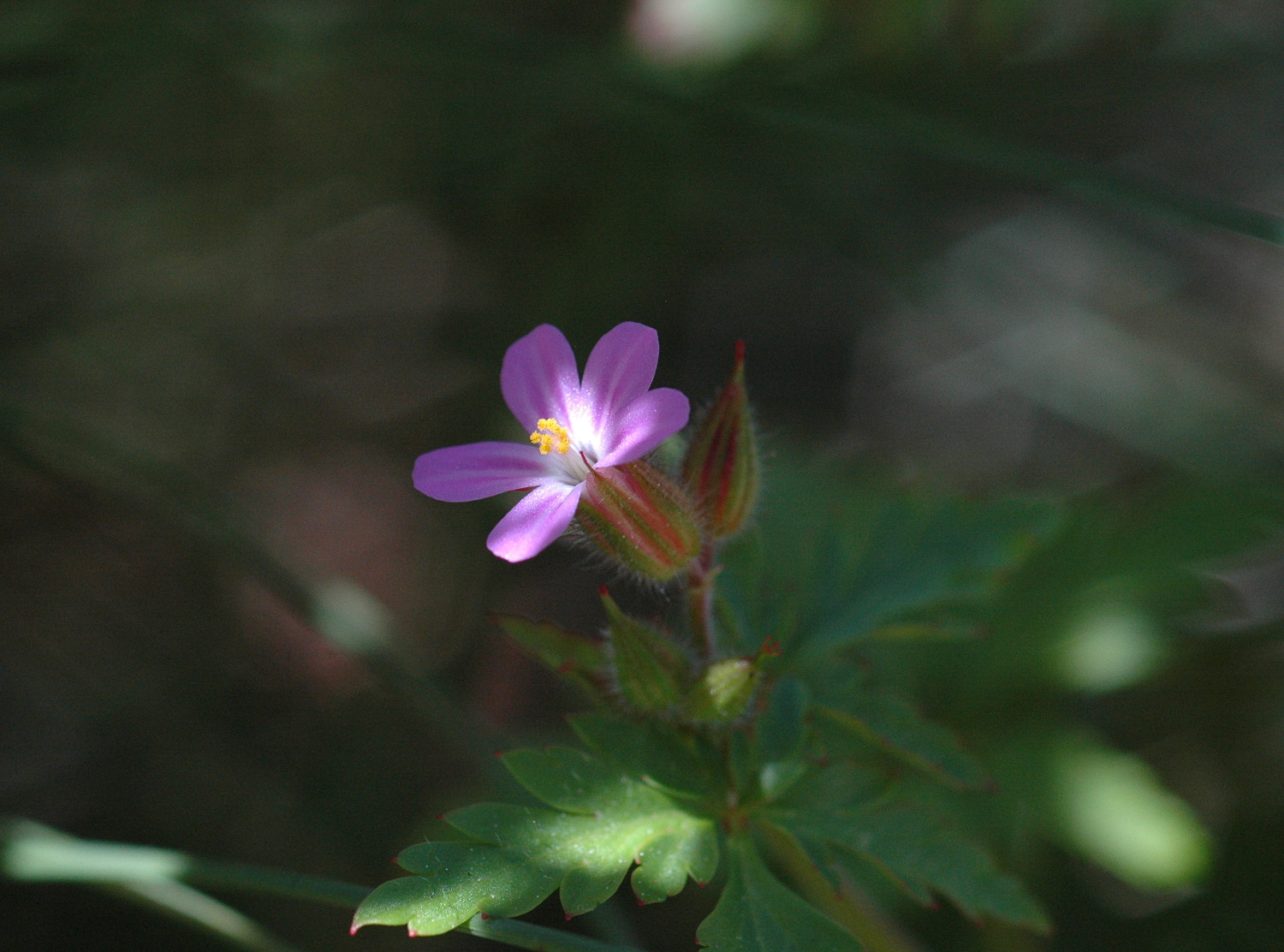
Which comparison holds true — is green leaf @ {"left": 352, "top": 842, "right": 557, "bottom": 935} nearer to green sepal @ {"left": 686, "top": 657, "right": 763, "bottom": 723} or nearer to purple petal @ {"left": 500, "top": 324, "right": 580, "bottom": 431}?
green sepal @ {"left": 686, "top": 657, "right": 763, "bottom": 723}

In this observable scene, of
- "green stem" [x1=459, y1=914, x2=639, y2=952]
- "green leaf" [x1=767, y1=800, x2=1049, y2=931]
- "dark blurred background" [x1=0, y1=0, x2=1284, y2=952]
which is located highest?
"dark blurred background" [x1=0, y1=0, x2=1284, y2=952]

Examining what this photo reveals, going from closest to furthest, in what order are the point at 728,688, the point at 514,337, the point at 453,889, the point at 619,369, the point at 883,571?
the point at 453,889, the point at 619,369, the point at 728,688, the point at 883,571, the point at 514,337

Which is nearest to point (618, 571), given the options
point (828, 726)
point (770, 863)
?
point (828, 726)

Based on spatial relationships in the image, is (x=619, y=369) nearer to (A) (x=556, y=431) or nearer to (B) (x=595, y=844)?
(A) (x=556, y=431)

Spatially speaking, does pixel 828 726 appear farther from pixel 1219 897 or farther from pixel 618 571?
pixel 1219 897

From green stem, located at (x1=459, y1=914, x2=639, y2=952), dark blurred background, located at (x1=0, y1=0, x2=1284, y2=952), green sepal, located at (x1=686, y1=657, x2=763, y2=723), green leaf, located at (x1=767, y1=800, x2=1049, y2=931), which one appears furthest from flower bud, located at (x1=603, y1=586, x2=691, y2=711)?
dark blurred background, located at (x1=0, y1=0, x2=1284, y2=952)

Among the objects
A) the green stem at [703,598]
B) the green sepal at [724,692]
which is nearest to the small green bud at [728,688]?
the green sepal at [724,692]

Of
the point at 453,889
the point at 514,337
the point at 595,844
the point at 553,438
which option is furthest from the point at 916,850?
the point at 514,337
